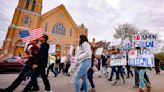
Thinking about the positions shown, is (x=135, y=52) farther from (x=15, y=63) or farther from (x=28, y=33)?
(x=15, y=63)

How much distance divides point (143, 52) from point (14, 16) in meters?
31.0

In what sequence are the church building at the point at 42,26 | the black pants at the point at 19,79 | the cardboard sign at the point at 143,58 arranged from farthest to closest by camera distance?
the church building at the point at 42,26
the cardboard sign at the point at 143,58
the black pants at the point at 19,79

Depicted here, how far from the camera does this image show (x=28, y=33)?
7082mm

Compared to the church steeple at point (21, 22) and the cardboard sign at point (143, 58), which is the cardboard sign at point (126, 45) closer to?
the cardboard sign at point (143, 58)

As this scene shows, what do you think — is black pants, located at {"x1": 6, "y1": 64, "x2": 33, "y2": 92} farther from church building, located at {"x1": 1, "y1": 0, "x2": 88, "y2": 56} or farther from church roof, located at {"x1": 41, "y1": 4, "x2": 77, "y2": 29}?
church roof, located at {"x1": 41, "y1": 4, "x2": 77, "y2": 29}

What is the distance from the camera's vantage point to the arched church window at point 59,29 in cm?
3605

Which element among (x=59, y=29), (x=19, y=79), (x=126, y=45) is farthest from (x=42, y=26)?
(x=19, y=79)

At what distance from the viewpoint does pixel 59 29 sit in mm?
37031

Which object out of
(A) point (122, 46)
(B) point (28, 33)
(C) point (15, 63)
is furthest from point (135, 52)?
(C) point (15, 63)

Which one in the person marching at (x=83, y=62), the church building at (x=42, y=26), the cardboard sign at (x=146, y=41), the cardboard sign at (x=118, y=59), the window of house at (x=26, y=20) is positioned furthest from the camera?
the window of house at (x=26, y=20)

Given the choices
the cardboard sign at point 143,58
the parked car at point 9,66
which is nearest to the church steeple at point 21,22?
the parked car at point 9,66

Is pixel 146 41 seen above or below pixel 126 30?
below

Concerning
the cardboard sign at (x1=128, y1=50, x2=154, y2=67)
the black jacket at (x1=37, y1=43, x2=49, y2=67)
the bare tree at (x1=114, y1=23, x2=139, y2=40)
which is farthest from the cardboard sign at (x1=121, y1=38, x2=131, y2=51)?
the bare tree at (x1=114, y1=23, x2=139, y2=40)

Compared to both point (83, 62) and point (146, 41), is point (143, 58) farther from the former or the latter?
point (83, 62)
